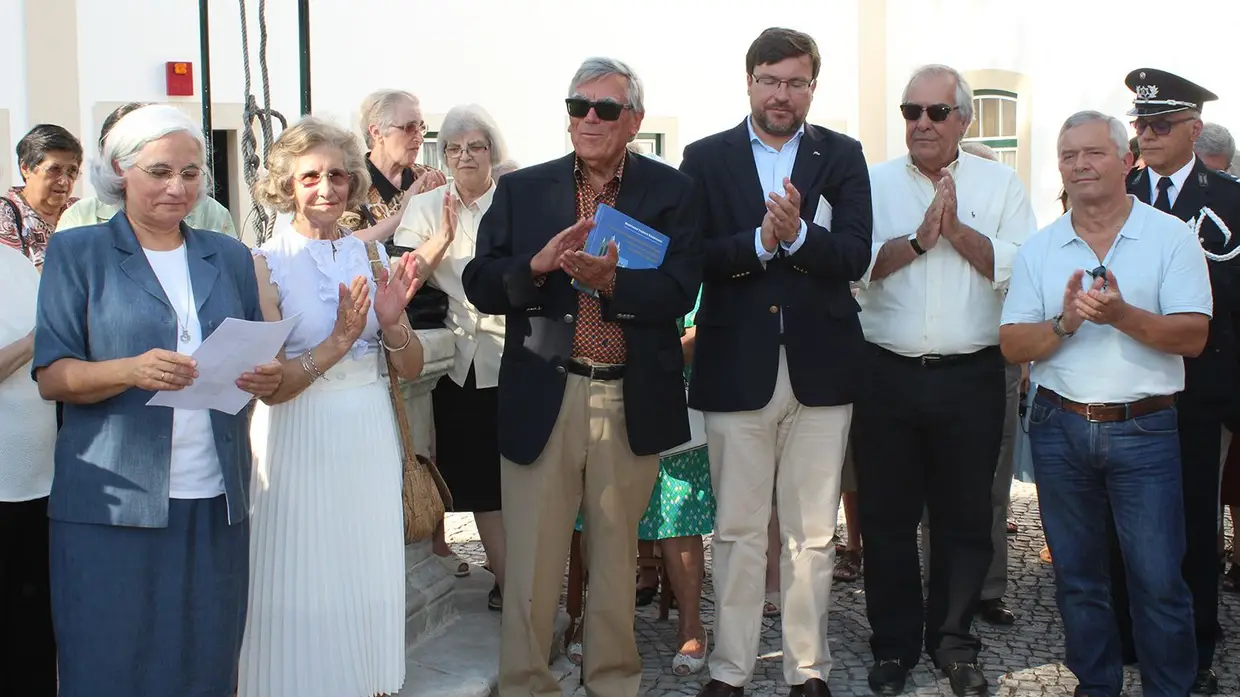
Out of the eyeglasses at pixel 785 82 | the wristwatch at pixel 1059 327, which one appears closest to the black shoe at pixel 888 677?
the wristwatch at pixel 1059 327

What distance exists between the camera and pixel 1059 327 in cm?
435

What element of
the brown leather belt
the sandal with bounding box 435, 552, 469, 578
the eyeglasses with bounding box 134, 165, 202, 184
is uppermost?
the eyeglasses with bounding box 134, 165, 202, 184

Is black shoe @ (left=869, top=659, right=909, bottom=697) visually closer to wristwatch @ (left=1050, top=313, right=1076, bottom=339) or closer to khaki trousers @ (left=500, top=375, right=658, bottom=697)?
khaki trousers @ (left=500, top=375, right=658, bottom=697)

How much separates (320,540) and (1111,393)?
2672 mm

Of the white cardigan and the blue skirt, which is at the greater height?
the white cardigan

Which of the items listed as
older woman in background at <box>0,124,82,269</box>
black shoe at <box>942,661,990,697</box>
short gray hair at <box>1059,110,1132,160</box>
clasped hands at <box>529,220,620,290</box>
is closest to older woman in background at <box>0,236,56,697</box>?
Answer: older woman in background at <box>0,124,82,269</box>

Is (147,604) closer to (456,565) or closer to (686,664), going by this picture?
(686,664)

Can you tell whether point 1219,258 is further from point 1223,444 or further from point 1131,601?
point 1131,601

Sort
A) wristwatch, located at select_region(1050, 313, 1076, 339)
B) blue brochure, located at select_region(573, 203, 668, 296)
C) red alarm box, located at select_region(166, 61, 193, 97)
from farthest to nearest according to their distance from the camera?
red alarm box, located at select_region(166, 61, 193, 97), wristwatch, located at select_region(1050, 313, 1076, 339), blue brochure, located at select_region(573, 203, 668, 296)

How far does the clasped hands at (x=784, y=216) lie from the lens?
429cm

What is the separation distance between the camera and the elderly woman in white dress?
12.9ft

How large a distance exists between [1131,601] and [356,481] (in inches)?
107

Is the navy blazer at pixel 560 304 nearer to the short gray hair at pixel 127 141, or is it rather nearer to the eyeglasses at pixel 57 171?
the short gray hair at pixel 127 141

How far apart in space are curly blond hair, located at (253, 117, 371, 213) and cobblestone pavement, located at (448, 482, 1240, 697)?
209 centimetres
